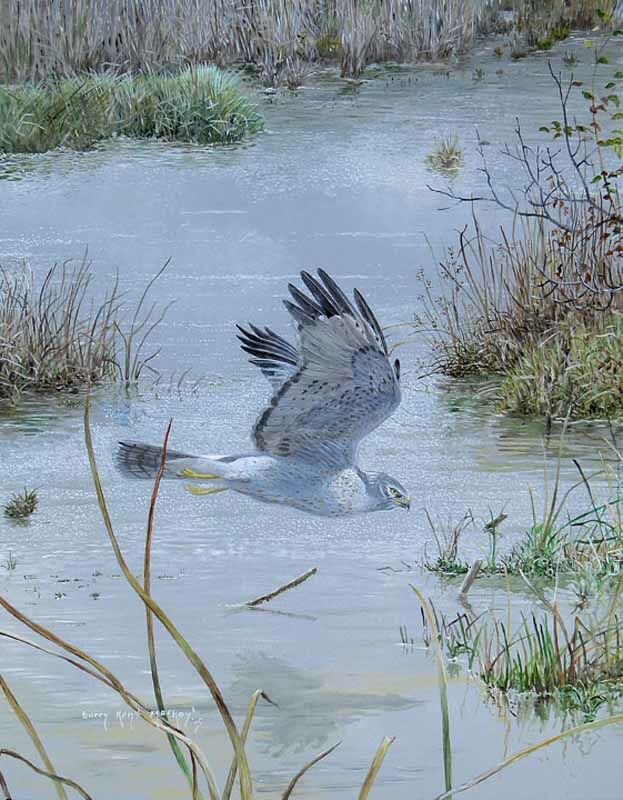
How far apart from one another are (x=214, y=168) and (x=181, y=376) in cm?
324

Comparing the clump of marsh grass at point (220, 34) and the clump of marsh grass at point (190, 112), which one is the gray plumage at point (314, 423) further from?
the clump of marsh grass at point (220, 34)

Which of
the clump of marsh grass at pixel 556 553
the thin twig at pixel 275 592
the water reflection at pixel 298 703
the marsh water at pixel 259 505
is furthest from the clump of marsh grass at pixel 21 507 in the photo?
the water reflection at pixel 298 703

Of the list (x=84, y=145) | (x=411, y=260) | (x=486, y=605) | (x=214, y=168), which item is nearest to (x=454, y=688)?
(x=486, y=605)

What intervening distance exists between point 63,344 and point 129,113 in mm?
4241

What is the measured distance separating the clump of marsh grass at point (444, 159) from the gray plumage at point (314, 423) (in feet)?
15.3

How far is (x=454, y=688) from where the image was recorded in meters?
3.40

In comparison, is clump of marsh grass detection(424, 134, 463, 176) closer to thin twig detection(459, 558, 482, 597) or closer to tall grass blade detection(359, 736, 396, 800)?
thin twig detection(459, 558, 482, 597)

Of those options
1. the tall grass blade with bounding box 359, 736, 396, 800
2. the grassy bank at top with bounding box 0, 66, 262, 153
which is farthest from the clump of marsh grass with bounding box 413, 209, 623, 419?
the tall grass blade with bounding box 359, 736, 396, 800

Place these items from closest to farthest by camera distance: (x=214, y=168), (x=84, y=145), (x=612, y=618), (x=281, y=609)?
(x=612, y=618) < (x=281, y=609) < (x=214, y=168) < (x=84, y=145)

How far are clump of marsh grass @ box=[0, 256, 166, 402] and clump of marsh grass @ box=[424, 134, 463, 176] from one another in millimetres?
2517

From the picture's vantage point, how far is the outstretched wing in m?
3.66

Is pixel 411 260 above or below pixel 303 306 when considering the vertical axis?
below

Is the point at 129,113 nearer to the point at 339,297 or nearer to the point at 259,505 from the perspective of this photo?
the point at 259,505

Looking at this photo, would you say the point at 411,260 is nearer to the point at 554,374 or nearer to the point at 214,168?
the point at 554,374
